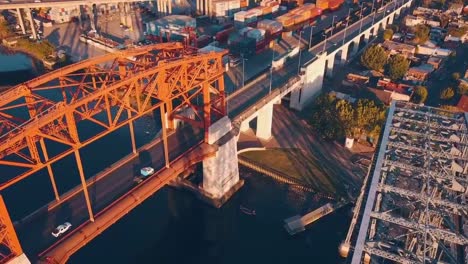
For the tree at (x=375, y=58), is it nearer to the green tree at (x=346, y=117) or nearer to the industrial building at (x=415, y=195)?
the green tree at (x=346, y=117)

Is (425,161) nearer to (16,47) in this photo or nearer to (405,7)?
(16,47)

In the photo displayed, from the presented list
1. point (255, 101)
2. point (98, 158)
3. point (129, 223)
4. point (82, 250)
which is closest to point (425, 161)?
A: point (255, 101)

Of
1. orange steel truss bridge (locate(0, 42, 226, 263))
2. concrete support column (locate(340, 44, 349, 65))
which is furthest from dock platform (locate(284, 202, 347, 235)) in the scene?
concrete support column (locate(340, 44, 349, 65))

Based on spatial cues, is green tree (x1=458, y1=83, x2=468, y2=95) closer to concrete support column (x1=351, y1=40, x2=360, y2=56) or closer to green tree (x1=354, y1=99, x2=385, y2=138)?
green tree (x1=354, y1=99, x2=385, y2=138)

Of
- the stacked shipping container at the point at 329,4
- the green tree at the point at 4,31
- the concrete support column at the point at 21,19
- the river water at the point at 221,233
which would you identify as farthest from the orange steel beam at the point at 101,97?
the stacked shipping container at the point at 329,4

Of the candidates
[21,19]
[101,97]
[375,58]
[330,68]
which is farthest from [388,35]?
[21,19]
